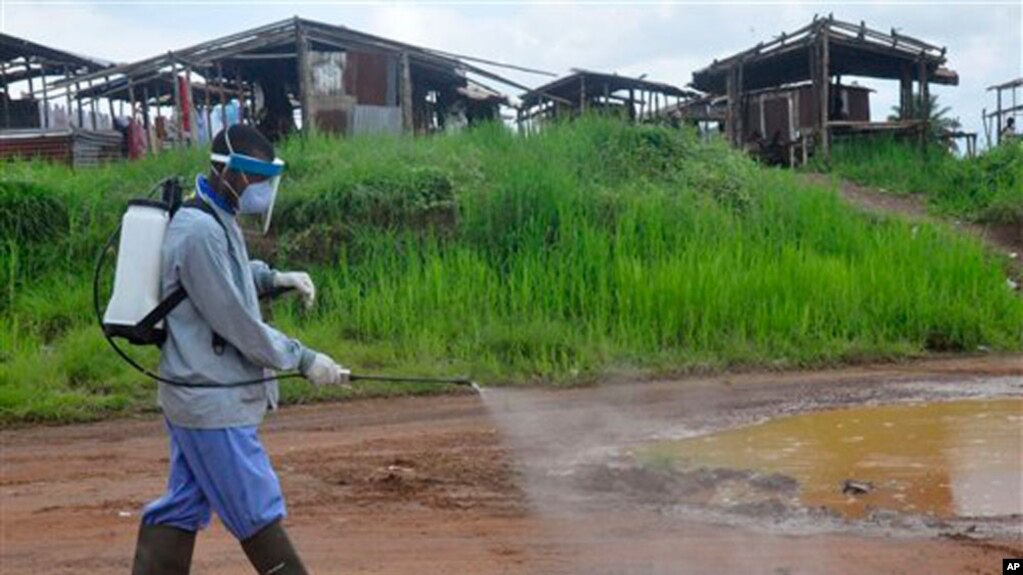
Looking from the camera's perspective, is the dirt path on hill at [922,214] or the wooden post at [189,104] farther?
the wooden post at [189,104]

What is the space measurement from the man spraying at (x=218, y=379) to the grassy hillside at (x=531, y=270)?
5.39 meters

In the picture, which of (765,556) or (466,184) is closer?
(765,556)

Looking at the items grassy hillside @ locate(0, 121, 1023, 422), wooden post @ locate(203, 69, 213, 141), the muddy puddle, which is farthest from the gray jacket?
wooden post @ locate(203, 69, 213, 141)

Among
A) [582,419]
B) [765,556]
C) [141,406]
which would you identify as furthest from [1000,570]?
[141,406]

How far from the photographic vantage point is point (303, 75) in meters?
20.0

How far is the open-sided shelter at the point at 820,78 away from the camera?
72.1 ft

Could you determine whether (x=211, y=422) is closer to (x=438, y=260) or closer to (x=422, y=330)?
(x=422, y=330)

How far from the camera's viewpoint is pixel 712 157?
51.1 ft

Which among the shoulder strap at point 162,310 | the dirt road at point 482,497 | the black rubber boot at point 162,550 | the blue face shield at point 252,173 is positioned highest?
the blue face shield at point 252,173

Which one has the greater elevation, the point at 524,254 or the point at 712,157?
the point at 712,157

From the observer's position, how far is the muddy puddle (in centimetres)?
597

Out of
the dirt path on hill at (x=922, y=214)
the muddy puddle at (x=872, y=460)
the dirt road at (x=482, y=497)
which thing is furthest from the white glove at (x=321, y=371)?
the dirt path on hill at (x=922, y=214)

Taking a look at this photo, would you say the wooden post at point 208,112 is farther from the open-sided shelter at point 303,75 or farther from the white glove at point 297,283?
the white glove at point 297,283

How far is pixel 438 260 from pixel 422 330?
1.32 meters
